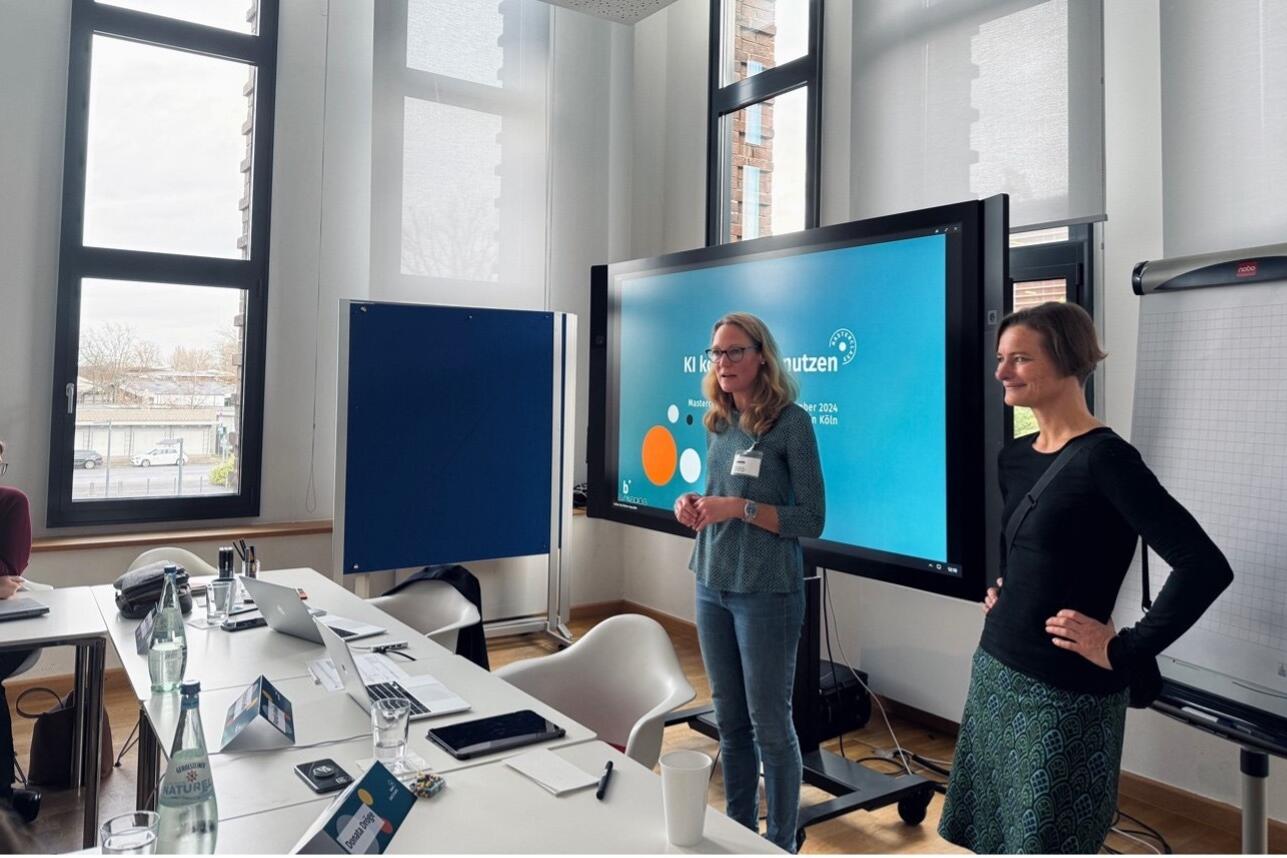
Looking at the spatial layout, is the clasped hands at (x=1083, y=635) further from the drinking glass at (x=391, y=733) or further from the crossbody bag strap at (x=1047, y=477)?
the drinking glass at (x=391, y=733)

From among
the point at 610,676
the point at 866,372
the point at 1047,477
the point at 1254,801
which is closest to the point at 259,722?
the point at 610,676

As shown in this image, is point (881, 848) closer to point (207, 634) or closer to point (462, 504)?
point (207, 634)

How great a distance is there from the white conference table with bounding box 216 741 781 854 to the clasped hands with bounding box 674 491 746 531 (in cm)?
88

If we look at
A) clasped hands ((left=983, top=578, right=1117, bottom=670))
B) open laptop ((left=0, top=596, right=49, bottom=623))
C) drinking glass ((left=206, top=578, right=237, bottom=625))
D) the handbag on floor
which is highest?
clasped hands ((left=983, top=578, right=1117, bottom=670))

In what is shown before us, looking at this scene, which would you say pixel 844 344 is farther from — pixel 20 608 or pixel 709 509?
pixel 20 608

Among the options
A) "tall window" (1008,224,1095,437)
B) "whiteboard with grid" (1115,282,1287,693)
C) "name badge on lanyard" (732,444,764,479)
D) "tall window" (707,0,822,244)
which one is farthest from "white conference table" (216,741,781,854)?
"tall window" (707,0,822,244)

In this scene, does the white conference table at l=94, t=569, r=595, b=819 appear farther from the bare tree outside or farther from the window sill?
the bare tree outside

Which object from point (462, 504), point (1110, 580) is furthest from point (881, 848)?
point (462, 504)

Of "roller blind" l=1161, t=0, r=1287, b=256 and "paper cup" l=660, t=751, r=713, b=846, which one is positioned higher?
"roller blind" l=1161, t=0, r=1287, b=256

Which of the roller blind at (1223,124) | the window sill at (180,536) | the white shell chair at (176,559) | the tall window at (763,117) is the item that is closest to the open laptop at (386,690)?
the white shell chair at (176,559)

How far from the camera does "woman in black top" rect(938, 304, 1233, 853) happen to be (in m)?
1.62

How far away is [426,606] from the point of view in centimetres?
317

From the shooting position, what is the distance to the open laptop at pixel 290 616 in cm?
225

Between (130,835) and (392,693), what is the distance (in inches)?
30.0
